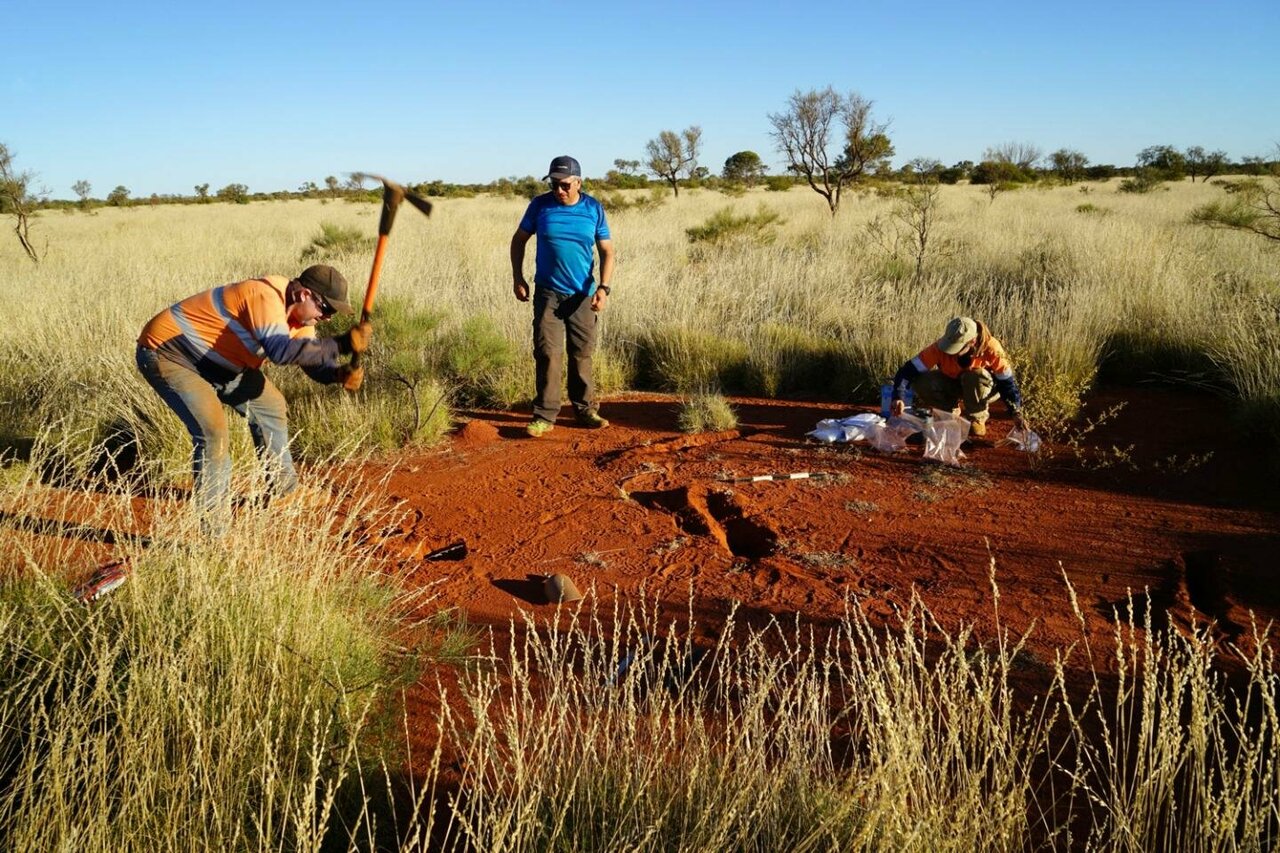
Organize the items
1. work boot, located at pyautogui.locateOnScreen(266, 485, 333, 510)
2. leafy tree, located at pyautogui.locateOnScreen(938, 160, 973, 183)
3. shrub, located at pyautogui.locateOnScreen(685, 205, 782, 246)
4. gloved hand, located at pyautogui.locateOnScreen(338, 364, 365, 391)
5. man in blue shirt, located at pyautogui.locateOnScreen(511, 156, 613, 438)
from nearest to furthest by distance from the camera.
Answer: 1. work boot, located at pyautogui.locateOnScreen(266, 485, 333, 510)
2. gloved hand, located at pyautogui.locateOnScreen(338, 364, 365, 391)
3. man in blue shirt, located at pyautogui.locateOnScreen(511, 156, 613, 438)
4. shrub, located at pyautogui.locateOnScreen(685, 205, 782, 246)
5. leafy tree, located at pyautogui.locateOnScreen(938, 160, 973, 183)

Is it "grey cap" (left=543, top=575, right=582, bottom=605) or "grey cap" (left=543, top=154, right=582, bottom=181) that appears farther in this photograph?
"grey cap" (left=543, top=154, right=582, bottom=181)

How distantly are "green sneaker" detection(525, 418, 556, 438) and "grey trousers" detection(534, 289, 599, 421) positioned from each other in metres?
0.04

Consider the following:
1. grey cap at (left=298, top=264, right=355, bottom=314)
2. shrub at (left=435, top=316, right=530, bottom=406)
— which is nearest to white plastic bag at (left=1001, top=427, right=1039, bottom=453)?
shrub at (left=435, top=316, right=530, bottom=406)

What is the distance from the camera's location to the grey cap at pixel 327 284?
4281 mm

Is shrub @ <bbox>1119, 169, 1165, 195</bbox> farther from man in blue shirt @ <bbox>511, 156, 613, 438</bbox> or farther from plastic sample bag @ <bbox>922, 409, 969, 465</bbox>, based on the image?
man in blue shirt @ <bbox>511, 156, 613, 438</bbox>

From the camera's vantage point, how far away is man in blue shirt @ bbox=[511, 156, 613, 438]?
21.1 feet

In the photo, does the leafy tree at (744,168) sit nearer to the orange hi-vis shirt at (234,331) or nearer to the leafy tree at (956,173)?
the leafy tree at (956,173)

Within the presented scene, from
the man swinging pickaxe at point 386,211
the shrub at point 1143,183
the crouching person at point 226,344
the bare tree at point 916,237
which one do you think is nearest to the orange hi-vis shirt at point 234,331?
the crouching person at point 226,344

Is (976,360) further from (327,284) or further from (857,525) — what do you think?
(327,284)

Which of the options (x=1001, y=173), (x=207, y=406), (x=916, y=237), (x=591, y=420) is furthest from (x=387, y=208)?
(x=1001, y=173)

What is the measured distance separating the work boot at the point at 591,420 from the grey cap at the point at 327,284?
3034mm

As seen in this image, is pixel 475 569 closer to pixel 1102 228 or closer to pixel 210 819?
pixel 210 819

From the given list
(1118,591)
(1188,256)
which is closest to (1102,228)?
(1188,256)

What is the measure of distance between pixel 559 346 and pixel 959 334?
10.1 feet
